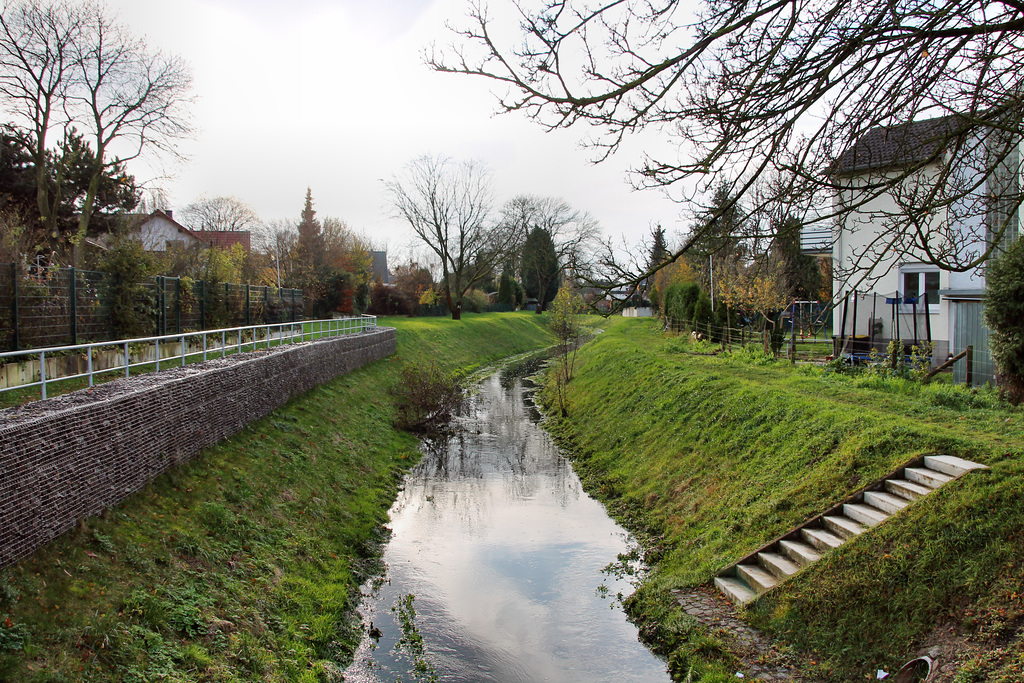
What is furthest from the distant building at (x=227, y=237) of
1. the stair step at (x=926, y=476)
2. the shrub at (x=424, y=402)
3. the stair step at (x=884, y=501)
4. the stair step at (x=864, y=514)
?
the stair step at (x=926, y=476)

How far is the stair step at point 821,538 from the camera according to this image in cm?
862

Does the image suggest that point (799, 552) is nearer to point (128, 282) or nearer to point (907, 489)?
point (907, 489)

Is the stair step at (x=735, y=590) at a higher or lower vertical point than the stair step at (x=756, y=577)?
lower

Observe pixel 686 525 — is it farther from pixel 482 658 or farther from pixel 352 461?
pixel 352 461

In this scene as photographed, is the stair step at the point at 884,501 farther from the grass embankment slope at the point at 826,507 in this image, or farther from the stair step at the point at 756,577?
the stair step at the point at 756,577

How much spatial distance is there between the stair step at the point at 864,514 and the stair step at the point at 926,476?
0.67 metres

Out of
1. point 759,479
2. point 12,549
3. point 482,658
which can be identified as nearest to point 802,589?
point 759,479

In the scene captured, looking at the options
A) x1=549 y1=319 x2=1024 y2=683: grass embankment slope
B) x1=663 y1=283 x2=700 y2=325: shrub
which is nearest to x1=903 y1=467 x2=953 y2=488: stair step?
x1=549 y1=319 x2=1024 y2=683: grass embankment slope

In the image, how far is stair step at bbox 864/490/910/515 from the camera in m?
8.49

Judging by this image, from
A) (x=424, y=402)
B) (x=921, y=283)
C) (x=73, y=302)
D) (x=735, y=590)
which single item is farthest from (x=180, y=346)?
(x=921, y=283)

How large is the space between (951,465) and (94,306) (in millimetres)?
17327

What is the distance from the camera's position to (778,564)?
8.91m

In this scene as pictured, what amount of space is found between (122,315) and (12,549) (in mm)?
11239

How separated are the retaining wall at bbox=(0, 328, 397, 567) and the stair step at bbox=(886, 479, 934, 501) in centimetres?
1039
